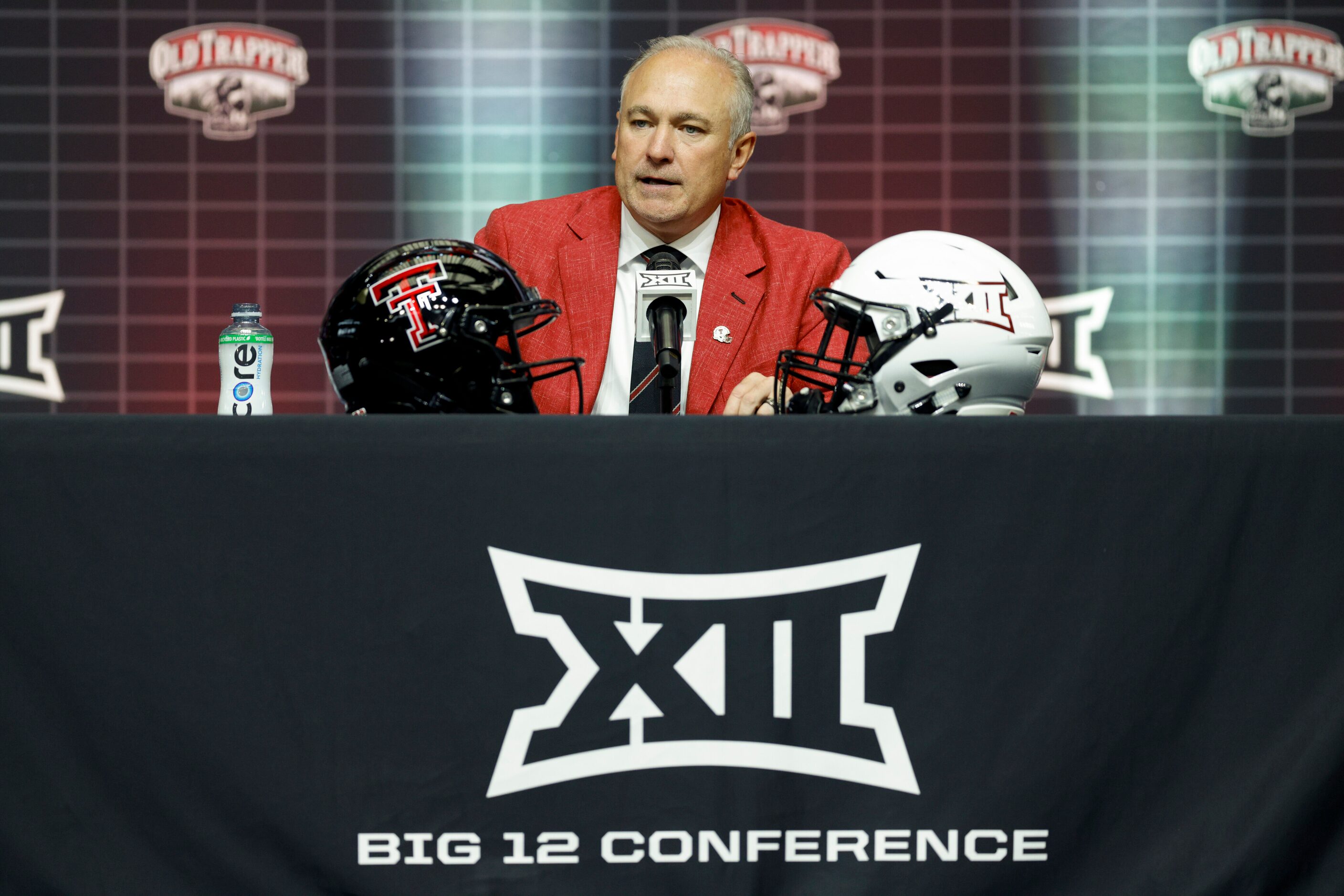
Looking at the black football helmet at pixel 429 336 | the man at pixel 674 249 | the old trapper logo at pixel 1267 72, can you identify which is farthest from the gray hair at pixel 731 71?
the old trapper logo at pixel 1267 72

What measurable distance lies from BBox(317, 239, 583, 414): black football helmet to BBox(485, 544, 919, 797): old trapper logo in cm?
45

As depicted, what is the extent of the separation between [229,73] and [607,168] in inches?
46.3

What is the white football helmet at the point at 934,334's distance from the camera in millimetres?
1555

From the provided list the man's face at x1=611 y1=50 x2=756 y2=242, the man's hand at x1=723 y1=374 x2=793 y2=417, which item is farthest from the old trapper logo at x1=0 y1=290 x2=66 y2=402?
the man's hand at x1=723 y1=374 x2=793 y2=417

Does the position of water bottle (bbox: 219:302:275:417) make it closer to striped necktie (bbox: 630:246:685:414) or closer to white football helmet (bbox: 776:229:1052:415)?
striped necktie (bbox: 630:246:685:414)

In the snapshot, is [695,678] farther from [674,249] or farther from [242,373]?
[674,249]

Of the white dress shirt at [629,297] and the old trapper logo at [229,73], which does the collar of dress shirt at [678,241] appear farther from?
the old trapper logo at [229,73]

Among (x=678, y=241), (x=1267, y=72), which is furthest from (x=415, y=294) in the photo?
(x=1267, y=72)

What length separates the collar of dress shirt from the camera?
2.12 meters

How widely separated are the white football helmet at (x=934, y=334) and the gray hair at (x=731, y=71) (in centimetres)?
54

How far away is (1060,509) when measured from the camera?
1.08 metres

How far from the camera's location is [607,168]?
11.4ft

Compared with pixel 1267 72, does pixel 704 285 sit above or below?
below

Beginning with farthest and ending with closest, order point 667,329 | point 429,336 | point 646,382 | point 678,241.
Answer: point 678,241 < point 646,382 < point 667,329 < point 429,336
